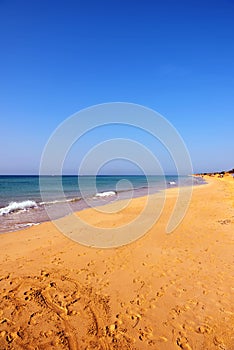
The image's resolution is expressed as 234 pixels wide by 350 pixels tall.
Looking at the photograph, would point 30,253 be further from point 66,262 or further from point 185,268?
point 185,268

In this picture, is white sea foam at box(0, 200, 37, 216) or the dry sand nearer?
the dry sand

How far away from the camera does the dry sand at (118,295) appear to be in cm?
350

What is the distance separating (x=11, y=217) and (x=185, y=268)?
441 inches

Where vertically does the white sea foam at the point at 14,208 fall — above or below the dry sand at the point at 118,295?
above

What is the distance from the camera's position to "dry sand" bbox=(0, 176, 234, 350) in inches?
138

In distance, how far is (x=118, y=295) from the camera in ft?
15.3

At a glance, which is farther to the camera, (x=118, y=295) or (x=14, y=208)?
(x=14, y=208)

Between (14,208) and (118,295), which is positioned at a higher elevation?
(14,208)

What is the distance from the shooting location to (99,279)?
17.6 ft

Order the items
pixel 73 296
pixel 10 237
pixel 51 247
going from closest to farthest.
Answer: pixel 73 296 < pixel 51 247 < pixel 10 237

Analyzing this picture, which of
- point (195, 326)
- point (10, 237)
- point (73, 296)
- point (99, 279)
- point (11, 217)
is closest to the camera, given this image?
point (195, 326)

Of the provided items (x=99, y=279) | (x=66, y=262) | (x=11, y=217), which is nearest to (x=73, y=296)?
(x=99, y=279)

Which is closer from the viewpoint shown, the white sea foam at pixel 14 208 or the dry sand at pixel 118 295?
the dry sand at pixel 118 295

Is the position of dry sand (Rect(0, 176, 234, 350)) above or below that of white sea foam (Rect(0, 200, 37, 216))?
below
